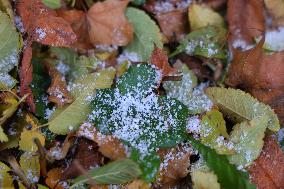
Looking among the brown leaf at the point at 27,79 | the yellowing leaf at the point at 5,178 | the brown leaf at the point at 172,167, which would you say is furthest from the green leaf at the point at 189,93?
the yellowing leaf at the point at 5,178

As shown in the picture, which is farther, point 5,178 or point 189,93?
point 189,93

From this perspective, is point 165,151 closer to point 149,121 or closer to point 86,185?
point 149,121

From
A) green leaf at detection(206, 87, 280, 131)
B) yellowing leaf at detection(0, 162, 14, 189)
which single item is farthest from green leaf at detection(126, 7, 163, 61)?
yellowing leaf at detection(0, 162, 14, 189)

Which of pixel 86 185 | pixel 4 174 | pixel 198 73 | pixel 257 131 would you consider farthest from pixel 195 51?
pixel 4 174

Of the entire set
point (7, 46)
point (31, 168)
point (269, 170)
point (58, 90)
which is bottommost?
point (269, 170)

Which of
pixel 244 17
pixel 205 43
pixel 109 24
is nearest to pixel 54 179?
pixel 109 24

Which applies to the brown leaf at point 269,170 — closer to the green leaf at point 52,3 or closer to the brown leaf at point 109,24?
the brown leaf at point 109,24

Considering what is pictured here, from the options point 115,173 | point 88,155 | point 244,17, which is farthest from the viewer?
point 244,17

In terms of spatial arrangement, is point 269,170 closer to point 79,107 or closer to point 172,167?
point 172,167
